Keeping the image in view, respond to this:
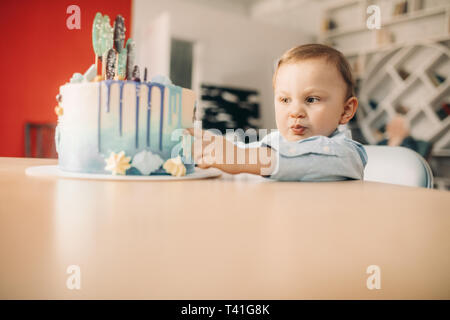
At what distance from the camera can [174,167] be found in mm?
574

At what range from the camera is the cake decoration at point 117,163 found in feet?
1.78

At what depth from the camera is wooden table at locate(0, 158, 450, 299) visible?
0.65 feet

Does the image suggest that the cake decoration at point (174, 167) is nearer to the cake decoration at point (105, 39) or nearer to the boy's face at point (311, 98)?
the cake decoration at point (105, 39)

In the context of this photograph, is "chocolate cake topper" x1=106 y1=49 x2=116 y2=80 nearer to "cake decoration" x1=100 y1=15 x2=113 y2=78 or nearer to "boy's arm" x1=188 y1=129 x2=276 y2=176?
"cake decoration" x1=100 y1=15 x2=113 y2=78

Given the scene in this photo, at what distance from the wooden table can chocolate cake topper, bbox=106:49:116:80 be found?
0.37 metres

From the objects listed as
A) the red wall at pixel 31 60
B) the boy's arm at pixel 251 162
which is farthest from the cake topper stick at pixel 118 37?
the red wall at pixel 31 60

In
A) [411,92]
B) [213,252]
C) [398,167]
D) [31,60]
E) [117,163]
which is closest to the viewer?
[213,252]

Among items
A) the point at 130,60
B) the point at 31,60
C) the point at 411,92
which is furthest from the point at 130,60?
the point at 411,92

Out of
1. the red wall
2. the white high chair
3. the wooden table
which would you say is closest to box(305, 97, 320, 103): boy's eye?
the white high chair

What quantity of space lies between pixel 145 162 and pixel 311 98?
0.43 m

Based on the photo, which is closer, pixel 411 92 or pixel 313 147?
pixel 313 147

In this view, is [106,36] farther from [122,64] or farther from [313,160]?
[313,160]
